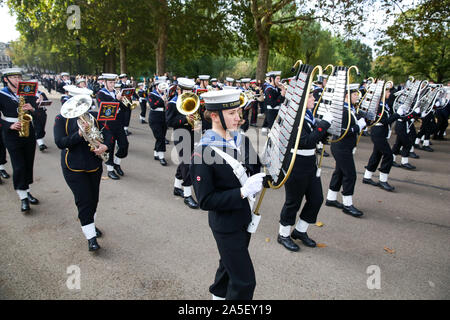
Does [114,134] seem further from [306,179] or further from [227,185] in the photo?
[227,185]

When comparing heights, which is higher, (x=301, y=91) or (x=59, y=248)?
(x=301, y=91)

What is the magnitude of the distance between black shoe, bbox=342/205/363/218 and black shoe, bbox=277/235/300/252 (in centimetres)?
165

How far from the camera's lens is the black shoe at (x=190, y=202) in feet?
17.8

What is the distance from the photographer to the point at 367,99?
19.0 ft

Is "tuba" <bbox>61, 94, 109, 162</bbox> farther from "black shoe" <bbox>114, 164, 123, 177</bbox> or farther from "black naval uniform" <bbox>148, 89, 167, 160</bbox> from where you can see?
"black naval uniform" <bbox>148, 89, 167, 160</bbox>

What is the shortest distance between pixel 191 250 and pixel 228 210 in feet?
6.11

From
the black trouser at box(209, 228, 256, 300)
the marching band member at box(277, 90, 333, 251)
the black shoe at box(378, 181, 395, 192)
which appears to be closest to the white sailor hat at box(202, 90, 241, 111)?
the black trouser at box(209, 228, 256, 300)

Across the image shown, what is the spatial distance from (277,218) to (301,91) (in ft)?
11.2

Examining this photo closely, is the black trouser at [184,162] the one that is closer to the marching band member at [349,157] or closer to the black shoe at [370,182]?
the marching band member at [349,157]

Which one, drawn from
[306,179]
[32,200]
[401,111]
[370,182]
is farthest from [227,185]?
[401,111]

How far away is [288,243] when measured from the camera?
13.7 ft
